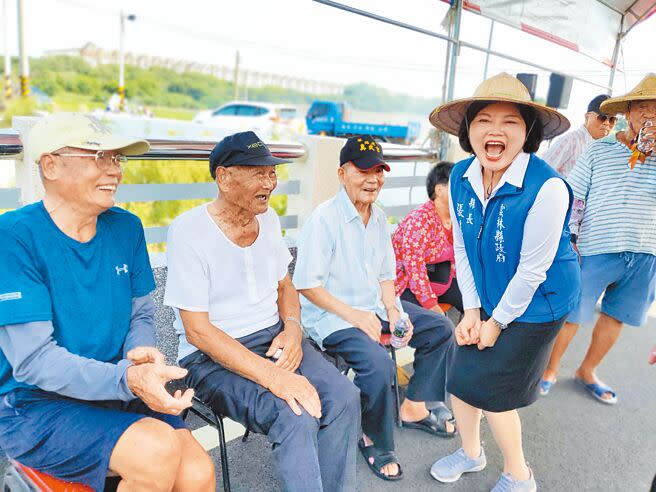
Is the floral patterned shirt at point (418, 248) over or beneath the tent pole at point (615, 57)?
beneath

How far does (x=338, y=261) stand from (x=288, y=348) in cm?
58

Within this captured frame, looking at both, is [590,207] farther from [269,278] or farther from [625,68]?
[625,68]

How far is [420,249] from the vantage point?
2912mm

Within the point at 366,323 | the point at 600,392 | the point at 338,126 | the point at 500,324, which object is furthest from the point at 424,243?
the point at 338,126

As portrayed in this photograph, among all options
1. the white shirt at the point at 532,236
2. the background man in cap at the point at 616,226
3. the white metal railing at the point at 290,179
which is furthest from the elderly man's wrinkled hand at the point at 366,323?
the background man in cap at the point at 616,226

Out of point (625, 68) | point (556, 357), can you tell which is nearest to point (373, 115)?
point (625, 68)

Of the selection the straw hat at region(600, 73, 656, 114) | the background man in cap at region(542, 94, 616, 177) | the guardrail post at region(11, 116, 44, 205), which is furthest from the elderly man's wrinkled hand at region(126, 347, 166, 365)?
the background man in cap at region(542, 94, 616, 177)

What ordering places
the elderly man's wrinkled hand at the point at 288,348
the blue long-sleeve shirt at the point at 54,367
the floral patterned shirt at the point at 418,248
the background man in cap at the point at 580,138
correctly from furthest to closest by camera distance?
the background man in cap at the point at 580,138 < the floral patterned shirt at the point at 418,248 < the elderly man's wrinkled hand at the point at 288,348 < the blue long-sleeve shirt at the point at 54,367

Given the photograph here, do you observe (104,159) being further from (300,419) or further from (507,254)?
(507,254)

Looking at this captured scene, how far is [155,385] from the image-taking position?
4.63 feet

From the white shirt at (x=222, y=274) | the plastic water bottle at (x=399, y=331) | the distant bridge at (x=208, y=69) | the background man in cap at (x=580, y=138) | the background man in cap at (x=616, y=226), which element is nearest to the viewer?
the white shirt at (x=222, y=274)

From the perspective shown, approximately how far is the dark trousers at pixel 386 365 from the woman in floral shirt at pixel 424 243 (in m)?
0.17

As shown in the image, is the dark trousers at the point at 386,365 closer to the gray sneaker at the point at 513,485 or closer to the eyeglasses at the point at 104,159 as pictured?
the gray sneaker at the point at 513,485

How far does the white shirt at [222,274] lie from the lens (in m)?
1.90
